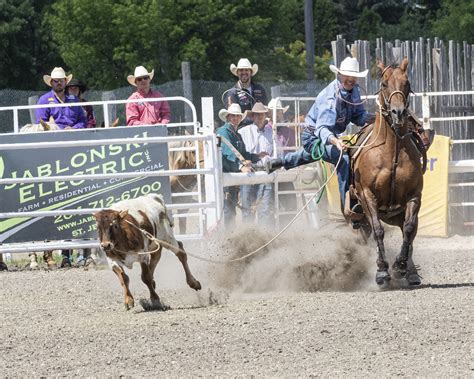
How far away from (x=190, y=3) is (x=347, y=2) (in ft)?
52.3

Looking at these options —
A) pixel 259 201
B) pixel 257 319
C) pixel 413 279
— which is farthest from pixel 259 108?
pixel 257 319

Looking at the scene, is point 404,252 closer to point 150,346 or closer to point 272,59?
point 150,346

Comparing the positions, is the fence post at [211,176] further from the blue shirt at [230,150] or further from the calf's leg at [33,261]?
the calf's leg at [33,261]

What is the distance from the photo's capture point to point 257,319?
8242 mm

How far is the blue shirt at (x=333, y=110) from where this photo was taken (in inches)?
403

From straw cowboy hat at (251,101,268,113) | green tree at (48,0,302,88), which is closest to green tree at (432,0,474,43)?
green tree at (48,0,302,88)

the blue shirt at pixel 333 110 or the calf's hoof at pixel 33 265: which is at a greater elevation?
the blue shirt at pixel 333 110

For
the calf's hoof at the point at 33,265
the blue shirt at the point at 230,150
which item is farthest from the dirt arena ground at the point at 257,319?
the blue shirt at the point at 230,150

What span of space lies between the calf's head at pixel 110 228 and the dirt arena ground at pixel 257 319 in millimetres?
557

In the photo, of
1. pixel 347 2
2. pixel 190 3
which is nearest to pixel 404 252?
pixel 190 3

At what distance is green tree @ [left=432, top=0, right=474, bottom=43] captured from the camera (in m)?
32.7

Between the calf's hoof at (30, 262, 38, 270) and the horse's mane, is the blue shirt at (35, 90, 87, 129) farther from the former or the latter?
the calf's hoof at (30, 262, 38, 270)

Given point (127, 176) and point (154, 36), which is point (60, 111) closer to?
point (127, 176)

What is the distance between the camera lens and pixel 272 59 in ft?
104
